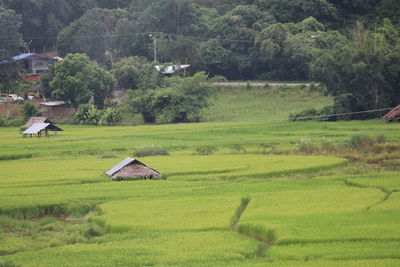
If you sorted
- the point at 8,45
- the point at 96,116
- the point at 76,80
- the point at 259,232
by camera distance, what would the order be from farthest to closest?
the point at 8,45, the point at 76,80, the point at 96,116, the point at 259,232

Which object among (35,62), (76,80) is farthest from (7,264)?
(35,62)

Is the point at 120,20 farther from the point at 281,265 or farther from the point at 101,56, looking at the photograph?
the point at 281,265

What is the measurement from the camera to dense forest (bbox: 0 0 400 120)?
43.5 meters

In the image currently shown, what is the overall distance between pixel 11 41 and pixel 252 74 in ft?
65.7

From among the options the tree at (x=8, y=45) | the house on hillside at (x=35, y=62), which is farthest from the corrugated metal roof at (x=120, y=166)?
the house on hillside at (x=35, y=62)

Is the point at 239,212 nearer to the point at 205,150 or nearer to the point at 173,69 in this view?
the point at 205,150

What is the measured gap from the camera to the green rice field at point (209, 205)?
16656mm

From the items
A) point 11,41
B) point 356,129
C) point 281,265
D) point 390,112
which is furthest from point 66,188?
point 11,41

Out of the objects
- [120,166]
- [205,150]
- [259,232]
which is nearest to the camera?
[259,232]

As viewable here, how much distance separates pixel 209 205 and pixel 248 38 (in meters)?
37.3

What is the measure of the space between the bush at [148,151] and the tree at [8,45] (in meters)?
26.7

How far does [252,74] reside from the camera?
59.0m

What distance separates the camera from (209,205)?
21.7 m

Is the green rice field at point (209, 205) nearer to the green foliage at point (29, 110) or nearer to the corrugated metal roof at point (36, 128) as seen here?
the corrugated metal roof at point (36, 128)
